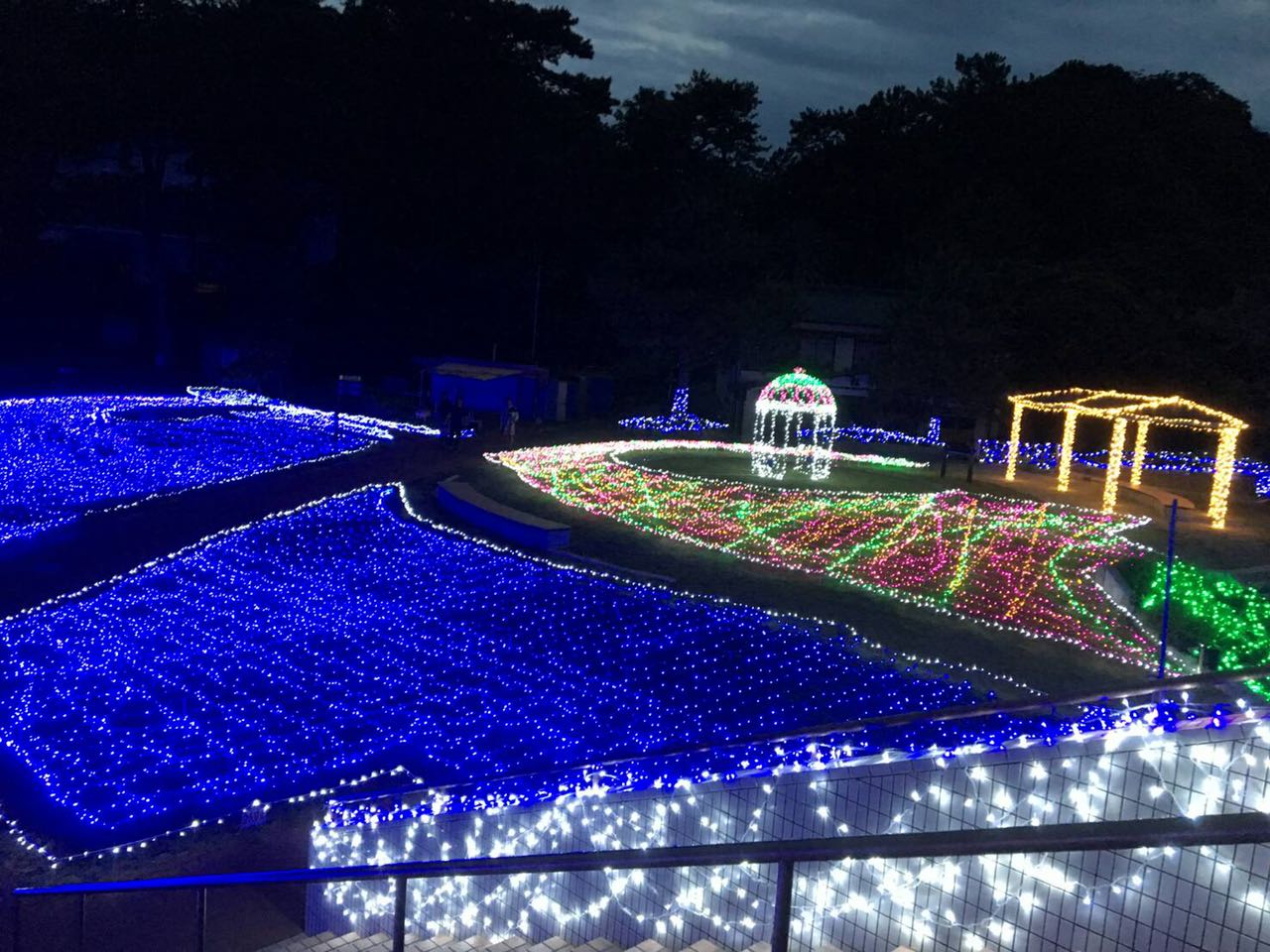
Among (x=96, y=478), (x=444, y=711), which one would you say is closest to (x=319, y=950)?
(x=444, y=711)

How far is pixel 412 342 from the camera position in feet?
118

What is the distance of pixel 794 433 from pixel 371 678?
20032 mm

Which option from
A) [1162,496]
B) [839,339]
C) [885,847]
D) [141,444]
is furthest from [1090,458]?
[885,847]

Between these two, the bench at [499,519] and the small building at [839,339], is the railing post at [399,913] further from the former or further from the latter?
the small building at [839,339]

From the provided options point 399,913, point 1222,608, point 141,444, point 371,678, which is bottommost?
point 141,444

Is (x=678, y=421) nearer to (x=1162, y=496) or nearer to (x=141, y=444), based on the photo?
(x=1162, y=496)

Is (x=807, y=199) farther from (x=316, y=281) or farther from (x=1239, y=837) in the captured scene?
(x=1239, y=837)

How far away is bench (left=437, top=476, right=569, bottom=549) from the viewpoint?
14.5 m

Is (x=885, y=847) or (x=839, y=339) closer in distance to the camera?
(x=885, y=847)

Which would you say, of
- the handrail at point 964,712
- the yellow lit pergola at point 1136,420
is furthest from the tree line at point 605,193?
the handrail at point 964,712

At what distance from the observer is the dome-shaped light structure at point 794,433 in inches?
885

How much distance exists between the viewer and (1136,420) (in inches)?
792

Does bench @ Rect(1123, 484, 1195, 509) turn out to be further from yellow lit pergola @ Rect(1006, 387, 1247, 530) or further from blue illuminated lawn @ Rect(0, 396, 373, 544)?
blue illuminated lawn @ Rect(0, 396, 373, 544)

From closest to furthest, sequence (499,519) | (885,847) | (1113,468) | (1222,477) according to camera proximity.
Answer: (885,847) → (499,519) → (1222,477) → (1113,468)
